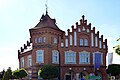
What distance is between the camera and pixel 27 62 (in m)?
58.7

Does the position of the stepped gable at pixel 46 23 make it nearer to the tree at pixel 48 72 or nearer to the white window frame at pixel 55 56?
the white window frame at pixel 55 56

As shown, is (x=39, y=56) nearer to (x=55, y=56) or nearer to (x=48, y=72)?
(x=55, y=56)

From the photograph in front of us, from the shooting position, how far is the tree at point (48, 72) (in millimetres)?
48188

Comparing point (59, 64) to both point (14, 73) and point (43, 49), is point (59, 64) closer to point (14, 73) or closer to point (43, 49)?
point (43, 49)

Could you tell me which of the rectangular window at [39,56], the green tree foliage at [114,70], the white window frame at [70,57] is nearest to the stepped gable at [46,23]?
the rectangular window at [39,56]

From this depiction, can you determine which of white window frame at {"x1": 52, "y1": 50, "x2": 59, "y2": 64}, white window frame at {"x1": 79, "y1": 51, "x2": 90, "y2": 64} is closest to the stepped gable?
white window frame at {"x1": 52, "y1": 50, "x2": 59, "y2": 64}

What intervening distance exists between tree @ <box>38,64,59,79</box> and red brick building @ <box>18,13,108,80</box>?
3883mm

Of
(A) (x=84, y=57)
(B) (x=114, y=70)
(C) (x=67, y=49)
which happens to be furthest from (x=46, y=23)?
(B) (x=114, y=70)

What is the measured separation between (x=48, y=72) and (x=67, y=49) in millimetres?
7647

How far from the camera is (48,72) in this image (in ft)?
158

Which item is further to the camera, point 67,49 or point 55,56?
point 67,49

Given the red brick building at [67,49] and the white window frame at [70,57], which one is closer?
the red brick building at [67,49]

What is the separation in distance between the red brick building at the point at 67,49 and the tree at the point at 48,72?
3883 mm

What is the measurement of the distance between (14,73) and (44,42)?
7318mm
